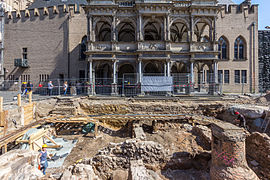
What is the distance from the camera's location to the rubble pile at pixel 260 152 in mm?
5982

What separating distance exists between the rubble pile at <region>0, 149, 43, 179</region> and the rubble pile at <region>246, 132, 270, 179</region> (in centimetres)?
836

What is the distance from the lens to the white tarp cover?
15.0 m

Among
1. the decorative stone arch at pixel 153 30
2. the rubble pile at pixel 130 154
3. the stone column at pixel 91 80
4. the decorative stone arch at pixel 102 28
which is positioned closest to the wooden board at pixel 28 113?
the stone column at pixel 91 80

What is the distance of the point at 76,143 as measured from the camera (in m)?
9.27

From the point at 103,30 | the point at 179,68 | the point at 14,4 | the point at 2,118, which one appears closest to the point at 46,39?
the point at 103,30

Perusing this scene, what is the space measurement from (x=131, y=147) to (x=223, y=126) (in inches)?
143

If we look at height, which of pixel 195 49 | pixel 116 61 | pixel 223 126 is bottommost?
pixel 223 126

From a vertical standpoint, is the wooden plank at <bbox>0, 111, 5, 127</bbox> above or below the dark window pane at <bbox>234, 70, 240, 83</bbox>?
below

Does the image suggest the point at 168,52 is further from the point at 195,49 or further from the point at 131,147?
the point at 131,147

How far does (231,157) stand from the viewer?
184 inches

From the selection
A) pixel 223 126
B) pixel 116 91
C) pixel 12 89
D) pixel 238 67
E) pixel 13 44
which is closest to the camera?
pixel 223 126

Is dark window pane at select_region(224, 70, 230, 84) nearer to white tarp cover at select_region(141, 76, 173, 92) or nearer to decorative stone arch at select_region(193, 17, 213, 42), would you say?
decorative stone arch at select_region(193, 17, 213, 42)

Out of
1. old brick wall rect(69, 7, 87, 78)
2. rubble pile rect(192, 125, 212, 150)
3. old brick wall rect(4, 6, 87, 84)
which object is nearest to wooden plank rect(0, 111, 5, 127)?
rubble pile rect(192, 125, 212, 150)

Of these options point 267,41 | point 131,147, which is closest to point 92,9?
point 131,147
